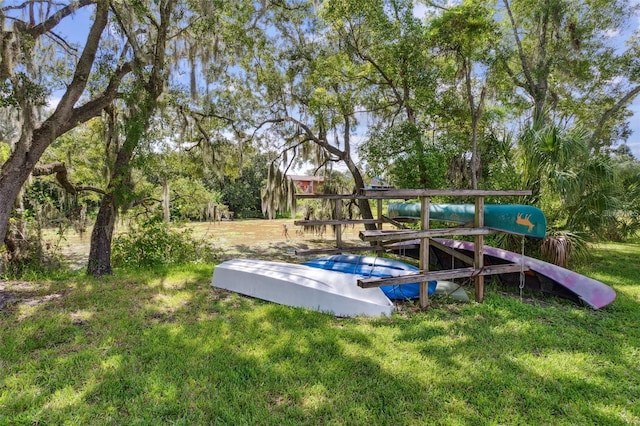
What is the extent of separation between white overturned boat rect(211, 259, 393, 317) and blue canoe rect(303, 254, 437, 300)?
499mm

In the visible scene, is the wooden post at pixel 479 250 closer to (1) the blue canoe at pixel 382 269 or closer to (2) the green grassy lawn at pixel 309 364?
(2) the green grassy lawn at pixel 309 364

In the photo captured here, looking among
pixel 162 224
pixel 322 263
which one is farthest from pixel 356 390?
pixel 162 224

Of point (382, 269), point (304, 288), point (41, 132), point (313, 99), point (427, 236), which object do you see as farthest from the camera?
point (313, 99)

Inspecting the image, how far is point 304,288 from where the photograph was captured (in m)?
4.17

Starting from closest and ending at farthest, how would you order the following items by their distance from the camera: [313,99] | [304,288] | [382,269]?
[304,288] → [382,269] → [313,99]

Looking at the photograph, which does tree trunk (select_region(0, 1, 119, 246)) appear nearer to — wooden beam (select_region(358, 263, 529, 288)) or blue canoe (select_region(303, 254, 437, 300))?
blue canoe (select_region(303, 254, 437, 300))

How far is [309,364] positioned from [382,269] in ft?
9.03

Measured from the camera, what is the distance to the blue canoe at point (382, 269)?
455 cm

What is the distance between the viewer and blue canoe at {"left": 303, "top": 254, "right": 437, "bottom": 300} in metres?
4.55

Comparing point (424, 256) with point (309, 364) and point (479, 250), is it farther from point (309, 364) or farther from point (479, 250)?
point (309, 364)

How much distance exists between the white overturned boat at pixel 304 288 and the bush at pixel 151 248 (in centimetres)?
257

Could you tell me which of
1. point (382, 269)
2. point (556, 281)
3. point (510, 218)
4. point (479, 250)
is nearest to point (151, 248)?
point (382, 269)

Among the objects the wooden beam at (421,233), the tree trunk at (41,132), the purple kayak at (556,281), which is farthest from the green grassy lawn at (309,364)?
the tree trunk at (41,132)

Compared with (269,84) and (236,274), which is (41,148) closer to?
(236,274)
